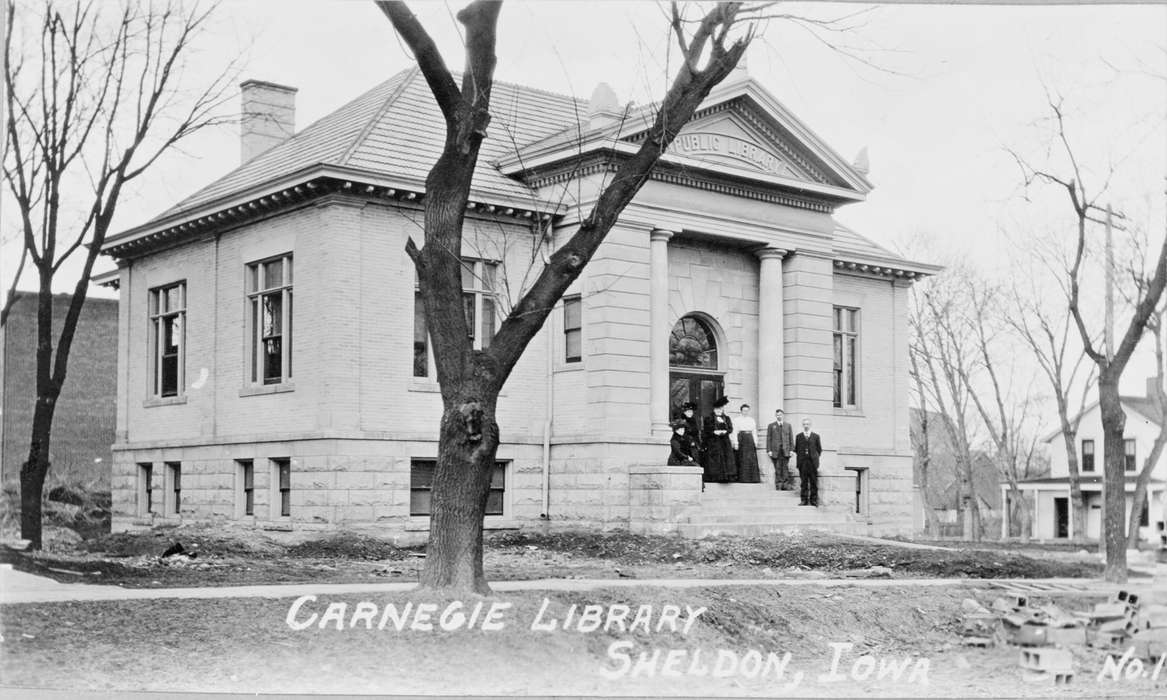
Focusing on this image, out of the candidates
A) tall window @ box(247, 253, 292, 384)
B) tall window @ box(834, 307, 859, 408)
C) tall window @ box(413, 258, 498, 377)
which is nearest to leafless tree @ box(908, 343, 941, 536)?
tall window @ box(834, 307, 859, 408)

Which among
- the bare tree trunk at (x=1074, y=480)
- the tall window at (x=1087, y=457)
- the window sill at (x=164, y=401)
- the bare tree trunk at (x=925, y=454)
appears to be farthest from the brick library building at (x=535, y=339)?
the tall window at (x=1087, y=457)

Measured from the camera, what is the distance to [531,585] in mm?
14422

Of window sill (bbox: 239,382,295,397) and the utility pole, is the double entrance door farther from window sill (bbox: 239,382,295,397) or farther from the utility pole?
the utility pole

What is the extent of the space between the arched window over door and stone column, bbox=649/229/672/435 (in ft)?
2.29

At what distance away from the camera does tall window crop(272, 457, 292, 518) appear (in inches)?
834

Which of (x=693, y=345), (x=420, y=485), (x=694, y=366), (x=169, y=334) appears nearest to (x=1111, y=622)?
(x=420, y=485)

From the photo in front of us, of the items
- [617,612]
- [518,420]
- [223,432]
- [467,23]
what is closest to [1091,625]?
[617,612]

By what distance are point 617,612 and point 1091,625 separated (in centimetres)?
498

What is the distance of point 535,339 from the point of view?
23.4 m

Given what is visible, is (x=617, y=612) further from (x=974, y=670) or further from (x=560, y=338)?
(x=560, y=338)

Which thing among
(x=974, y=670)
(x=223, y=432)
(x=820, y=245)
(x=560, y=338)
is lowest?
(x=974, y=670)

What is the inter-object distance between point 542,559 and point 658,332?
6439 mm

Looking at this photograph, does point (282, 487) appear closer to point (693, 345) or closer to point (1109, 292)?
point (693, 345)

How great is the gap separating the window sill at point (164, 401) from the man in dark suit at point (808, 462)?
10.8 m
